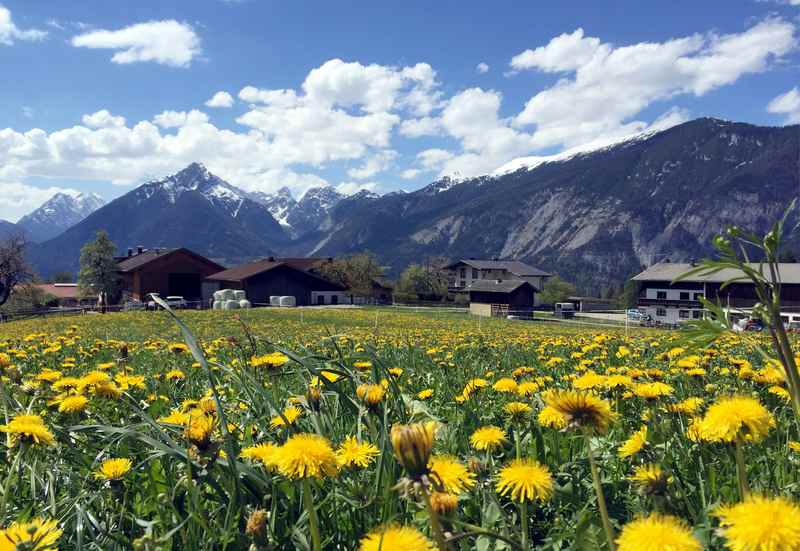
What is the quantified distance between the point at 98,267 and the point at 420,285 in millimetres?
52028

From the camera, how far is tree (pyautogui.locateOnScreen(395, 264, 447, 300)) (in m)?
94.8

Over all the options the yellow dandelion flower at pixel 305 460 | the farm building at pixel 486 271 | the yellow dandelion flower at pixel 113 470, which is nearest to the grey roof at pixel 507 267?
the farm building at pixel 486 271

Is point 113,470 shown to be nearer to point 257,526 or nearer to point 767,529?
point 257,526

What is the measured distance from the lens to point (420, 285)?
99.6 m

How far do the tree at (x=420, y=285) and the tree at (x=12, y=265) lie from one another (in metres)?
52.6

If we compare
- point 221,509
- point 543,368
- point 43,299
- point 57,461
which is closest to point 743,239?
point 221,509

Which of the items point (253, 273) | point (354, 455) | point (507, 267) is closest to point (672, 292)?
point (253, 273)

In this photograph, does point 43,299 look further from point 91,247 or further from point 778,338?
point 778,338

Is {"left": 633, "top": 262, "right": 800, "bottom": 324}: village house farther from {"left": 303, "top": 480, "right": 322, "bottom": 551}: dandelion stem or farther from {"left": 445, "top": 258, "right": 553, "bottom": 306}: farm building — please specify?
{"left": 303, "top": 480, "right": 322, "bottom": 551}: dandelion stem

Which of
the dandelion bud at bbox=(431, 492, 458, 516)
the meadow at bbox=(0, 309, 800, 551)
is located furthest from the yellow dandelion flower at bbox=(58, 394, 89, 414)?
the dandelion bud at bbox=(431, 492, 458, 516)

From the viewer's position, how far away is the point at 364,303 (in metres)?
79.5

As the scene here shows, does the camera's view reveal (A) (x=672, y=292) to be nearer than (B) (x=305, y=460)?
No

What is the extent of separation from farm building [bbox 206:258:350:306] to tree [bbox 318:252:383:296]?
13.0 feet

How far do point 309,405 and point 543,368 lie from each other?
10.9 ft
